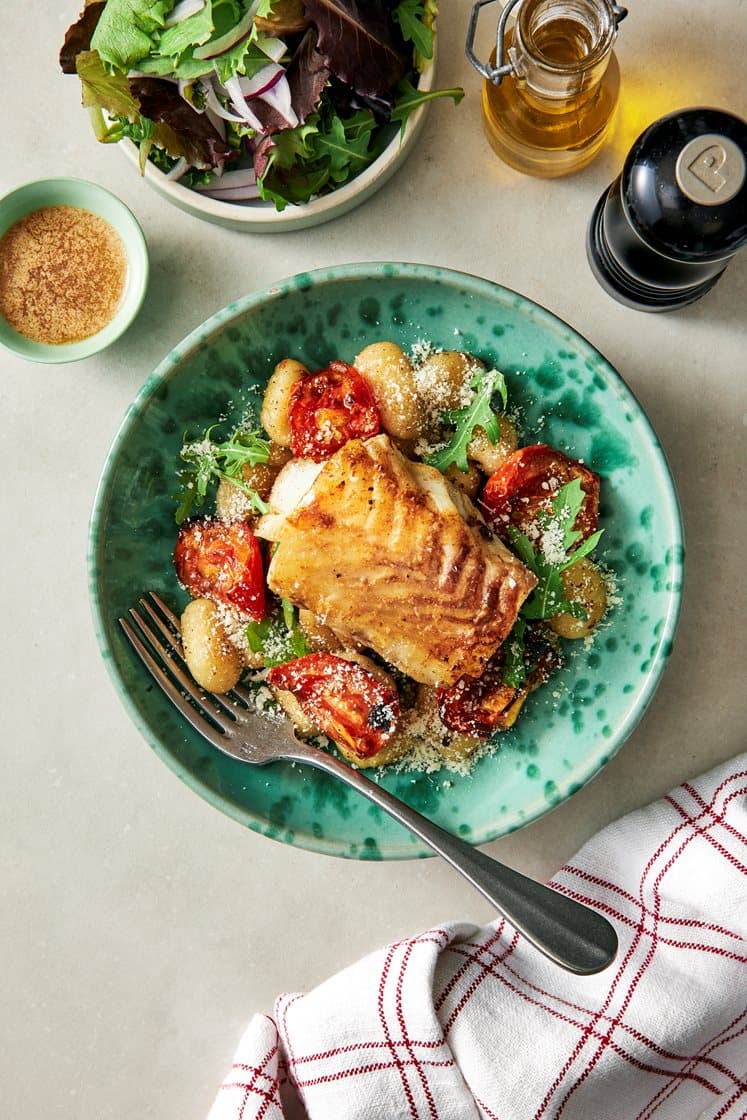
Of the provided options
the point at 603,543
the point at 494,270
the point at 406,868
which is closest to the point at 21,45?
the point at 494,270

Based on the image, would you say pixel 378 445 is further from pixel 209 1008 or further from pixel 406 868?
pixel 209 1008

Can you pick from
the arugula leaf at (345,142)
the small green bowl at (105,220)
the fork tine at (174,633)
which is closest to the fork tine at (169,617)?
the fork tine at (174,633)

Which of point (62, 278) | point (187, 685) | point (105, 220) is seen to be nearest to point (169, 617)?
point (187, 685)

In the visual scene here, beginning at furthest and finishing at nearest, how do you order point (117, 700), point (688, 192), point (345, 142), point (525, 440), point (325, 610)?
point (117, 700)
point (525, 440)
point (345, 142)
point (325, 610)
point (688, 192)

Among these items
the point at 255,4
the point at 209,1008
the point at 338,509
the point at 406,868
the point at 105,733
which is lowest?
the point at 209,1008

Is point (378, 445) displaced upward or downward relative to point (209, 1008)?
upward

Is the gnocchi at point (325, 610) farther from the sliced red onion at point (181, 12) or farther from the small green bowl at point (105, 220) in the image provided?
the sliced red onion at point (181, 12)

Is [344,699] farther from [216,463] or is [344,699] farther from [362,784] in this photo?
[216,463]
